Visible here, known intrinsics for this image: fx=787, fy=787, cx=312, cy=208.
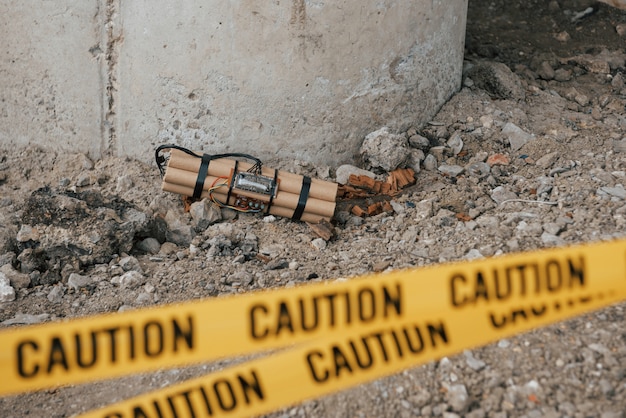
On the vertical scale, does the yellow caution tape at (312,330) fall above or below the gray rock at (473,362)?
above

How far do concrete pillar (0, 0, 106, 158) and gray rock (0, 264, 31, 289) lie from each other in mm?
1042

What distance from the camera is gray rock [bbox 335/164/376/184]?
4359 mm

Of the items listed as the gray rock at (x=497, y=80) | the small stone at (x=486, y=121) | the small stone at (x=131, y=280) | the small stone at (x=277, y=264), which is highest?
the gray rock at (x=497, y=80)

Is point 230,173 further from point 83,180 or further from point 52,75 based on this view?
point 52,75

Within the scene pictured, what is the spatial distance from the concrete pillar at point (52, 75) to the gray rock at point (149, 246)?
2.62 ft

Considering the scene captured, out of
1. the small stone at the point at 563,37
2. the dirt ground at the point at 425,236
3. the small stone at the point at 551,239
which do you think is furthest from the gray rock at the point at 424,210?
the small stone at the point at 563,37

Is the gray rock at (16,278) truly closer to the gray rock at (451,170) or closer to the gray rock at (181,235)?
the gray rock at (181,235)

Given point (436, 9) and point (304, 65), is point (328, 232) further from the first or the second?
point (436, 9)

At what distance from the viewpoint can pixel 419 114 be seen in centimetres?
465

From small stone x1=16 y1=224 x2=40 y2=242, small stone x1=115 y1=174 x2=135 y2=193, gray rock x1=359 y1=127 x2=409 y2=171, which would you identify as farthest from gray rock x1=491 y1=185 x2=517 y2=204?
small stone x1=16 y1=224 x2=40 y2=242

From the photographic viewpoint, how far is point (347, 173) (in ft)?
14.3

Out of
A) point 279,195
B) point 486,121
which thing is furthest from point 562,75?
point 279,195

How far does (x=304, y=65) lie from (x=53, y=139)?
1520 millimetres

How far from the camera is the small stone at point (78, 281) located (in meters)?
3.59
